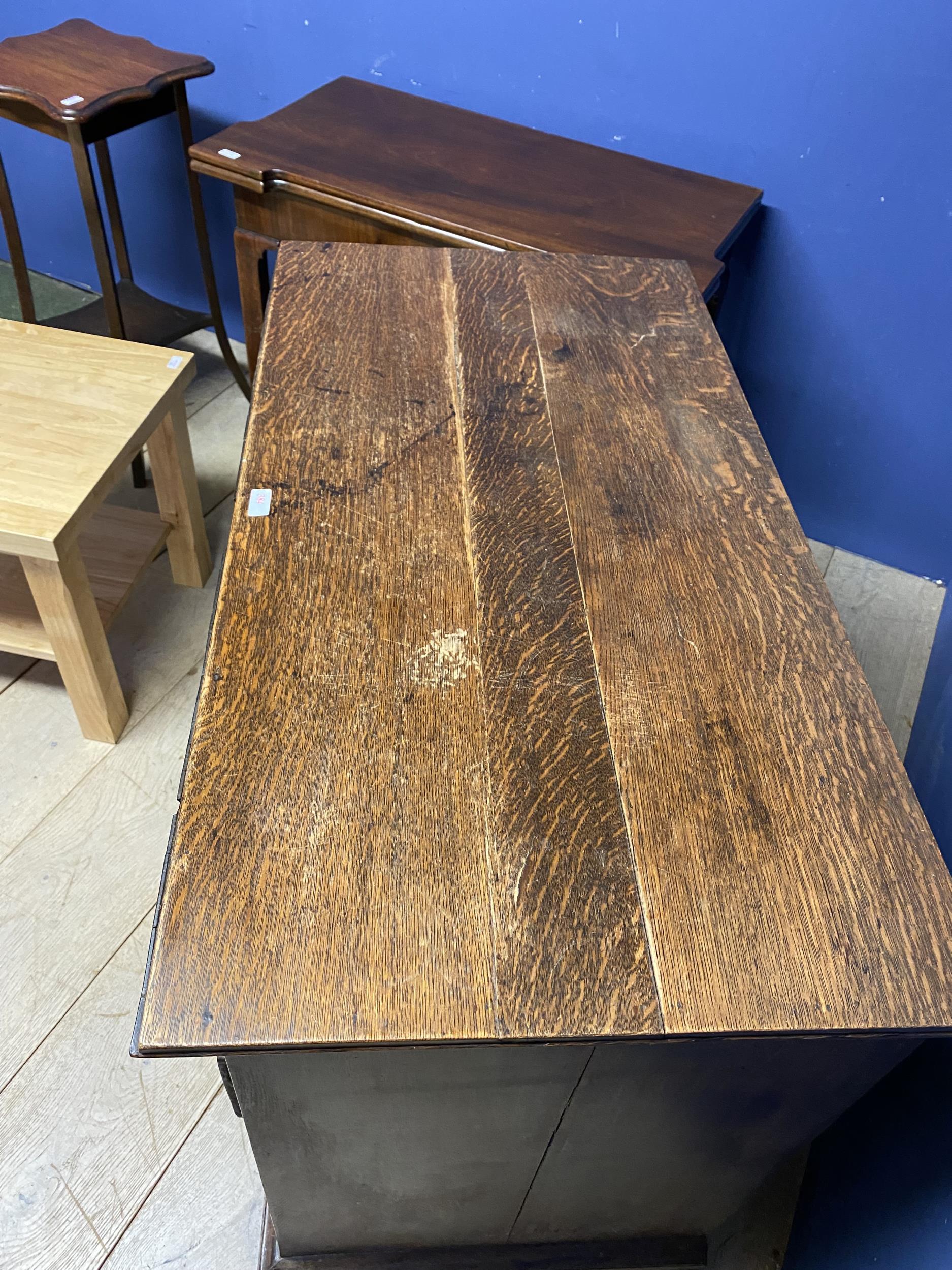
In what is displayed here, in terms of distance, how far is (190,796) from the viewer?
1.90 ft

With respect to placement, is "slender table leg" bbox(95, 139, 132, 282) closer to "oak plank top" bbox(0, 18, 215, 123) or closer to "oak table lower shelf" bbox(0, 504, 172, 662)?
"oak plank top" bbox(0, 18, 215, 123)

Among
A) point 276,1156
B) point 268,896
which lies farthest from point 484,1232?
point 268,896

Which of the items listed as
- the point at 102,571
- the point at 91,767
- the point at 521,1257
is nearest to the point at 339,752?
the point at 521,1257

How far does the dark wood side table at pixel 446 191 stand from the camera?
1.32 meters

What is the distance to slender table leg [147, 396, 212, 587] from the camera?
145cm

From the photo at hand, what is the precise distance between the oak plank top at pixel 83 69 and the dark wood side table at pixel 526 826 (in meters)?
0.92

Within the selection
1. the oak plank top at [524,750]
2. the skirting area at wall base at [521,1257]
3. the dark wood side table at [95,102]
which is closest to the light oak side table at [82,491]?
the dark wood side table at [95,102]

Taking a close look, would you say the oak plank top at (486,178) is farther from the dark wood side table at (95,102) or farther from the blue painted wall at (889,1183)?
the blue painted wall at (889,1183)

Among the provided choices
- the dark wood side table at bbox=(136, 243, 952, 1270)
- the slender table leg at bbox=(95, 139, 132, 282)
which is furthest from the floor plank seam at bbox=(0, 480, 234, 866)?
the slender table leg at bbox=(95, 139, 132, 282)

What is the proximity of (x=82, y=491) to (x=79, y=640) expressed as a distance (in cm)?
21

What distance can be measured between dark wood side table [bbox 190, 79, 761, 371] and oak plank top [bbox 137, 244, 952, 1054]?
0.47 meters

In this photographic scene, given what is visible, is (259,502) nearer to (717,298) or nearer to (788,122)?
(717,298)

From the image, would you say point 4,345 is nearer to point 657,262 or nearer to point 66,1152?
point 657,262

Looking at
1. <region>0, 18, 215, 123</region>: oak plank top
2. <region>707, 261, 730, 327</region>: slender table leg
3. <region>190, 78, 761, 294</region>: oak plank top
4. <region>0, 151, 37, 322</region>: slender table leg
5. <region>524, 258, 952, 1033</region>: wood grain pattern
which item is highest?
<region>0, 18, 215, 123</region>: oak plank top
